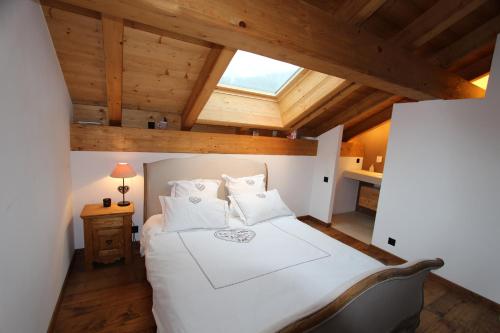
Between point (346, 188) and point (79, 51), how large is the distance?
4.57 meters

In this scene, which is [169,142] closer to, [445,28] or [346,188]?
[445,28]

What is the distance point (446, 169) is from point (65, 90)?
3.95 meters

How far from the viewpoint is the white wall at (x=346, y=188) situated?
4.41m

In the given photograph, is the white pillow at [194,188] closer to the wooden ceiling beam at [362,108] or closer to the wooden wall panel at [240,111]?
the wooden wall panel at [240,111]

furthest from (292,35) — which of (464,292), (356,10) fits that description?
(464,292)

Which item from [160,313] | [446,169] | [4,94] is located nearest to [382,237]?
[446,169]

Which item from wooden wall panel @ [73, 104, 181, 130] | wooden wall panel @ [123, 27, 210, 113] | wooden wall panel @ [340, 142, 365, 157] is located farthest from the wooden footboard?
wooden wall panel @ [340, 142, 365, 157]

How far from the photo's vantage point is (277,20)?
1.48 meters

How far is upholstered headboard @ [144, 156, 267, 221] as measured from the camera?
2.72 m

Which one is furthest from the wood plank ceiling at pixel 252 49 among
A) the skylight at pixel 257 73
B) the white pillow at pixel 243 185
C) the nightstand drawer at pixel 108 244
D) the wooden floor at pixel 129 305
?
the wooden floor at pixel 129 305

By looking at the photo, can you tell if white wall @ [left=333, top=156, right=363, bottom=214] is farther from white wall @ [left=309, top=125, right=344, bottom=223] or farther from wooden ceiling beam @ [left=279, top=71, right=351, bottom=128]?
wooden ceiling beam @ [left=279, top=71, right=351, bottom=128]

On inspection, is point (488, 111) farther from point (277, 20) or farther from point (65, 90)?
point (65, 90)

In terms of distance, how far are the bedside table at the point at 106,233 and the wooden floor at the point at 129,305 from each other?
134 mm

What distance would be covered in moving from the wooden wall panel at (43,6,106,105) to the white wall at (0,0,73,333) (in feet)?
0.32
